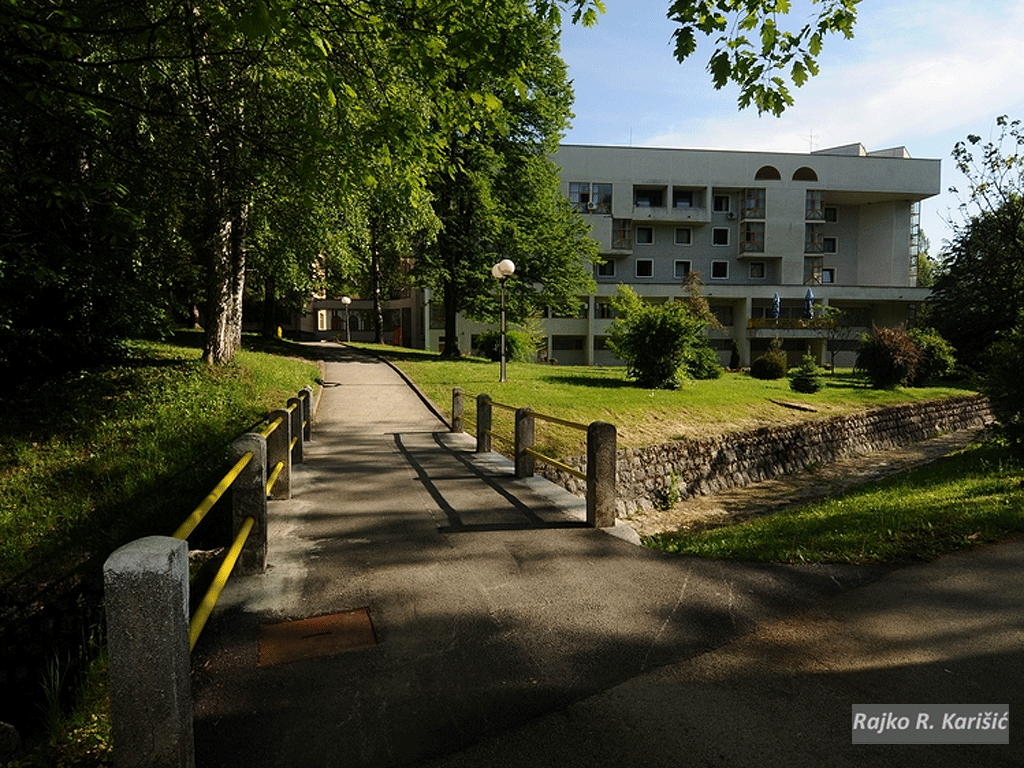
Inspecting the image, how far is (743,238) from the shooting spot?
152ft

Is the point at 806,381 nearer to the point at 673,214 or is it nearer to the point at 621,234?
the point at 621,234

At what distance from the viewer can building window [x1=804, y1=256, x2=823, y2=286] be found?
4700cm

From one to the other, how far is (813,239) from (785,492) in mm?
38339

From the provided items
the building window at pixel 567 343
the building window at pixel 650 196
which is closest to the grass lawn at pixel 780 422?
the building window at pixel 567 343

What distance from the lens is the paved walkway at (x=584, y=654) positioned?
2807 millimetres

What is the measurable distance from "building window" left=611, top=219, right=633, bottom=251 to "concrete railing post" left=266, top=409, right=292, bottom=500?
131 ft

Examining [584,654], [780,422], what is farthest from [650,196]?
[584,654]

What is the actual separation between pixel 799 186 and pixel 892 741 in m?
49.8

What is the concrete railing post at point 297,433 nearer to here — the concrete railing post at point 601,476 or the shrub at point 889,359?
the concrete railing post at point 601,476

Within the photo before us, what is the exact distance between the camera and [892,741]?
2832mm

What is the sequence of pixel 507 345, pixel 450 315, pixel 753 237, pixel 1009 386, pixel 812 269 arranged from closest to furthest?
pixel 1009 386, pixel 507 345, pixel 450 315, pixel 753 237, pixel 812 269

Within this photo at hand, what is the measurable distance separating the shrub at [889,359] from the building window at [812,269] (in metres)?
22.7

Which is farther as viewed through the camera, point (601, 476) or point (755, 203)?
point (755, 203)

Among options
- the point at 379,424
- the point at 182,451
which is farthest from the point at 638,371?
the point at 182,451
